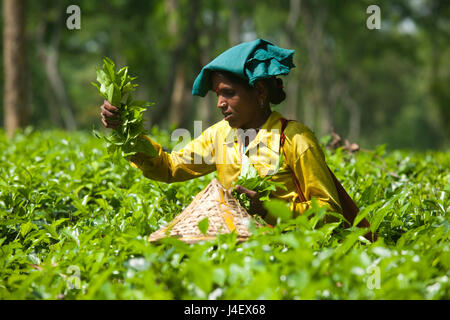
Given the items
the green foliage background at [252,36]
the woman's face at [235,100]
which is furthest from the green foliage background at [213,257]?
the green foliage background at [252,36]

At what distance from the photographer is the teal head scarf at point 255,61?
2645 millimetres

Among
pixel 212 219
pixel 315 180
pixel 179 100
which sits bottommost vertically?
pixel 212 219

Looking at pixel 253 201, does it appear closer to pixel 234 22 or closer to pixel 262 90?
pixel 262 90

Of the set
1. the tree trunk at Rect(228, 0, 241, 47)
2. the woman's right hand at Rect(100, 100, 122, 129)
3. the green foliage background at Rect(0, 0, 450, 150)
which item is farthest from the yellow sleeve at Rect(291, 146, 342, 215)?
the tree trunk at Rect(228, 0, 241, 47)

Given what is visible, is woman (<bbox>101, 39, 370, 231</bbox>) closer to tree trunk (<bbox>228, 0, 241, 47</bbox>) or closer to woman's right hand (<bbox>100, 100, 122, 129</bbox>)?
woman's right hand (<bbox>100, 100, 122, 129</bbox>)

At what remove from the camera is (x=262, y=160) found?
2.84m

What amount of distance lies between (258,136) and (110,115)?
0.86 metres

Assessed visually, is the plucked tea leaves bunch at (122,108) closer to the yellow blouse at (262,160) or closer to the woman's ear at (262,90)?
the yellow blouse at (262,160)

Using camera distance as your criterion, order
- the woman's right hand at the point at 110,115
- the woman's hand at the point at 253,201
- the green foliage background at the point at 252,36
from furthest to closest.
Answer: the green foliage background at the point at 252,36, the woman's right hand at the point at 110,115, the woman's hand at the point at 253,201

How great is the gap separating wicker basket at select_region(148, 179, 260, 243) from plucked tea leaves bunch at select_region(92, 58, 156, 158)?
52 cm

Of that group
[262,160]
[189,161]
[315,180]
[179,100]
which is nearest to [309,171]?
[315,180]

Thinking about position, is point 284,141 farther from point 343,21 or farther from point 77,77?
point 77,77

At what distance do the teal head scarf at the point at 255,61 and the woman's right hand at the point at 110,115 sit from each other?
1.92 feet

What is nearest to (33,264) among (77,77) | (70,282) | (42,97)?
(70,282)
